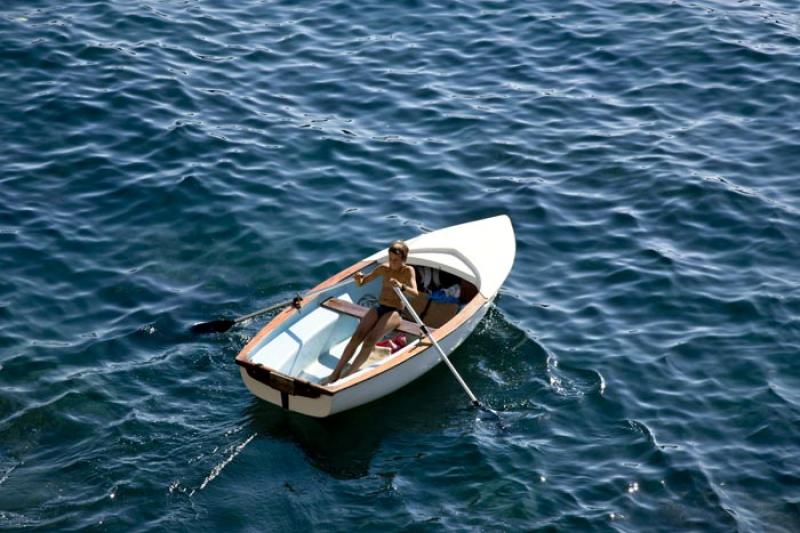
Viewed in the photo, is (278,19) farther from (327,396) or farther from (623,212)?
(327,396)

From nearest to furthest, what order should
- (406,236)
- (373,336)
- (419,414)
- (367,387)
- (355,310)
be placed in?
(367,387)
(419,414)
(373,336)
(355,310)
(406,236)

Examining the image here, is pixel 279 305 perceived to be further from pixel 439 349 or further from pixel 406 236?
pixel 406 236

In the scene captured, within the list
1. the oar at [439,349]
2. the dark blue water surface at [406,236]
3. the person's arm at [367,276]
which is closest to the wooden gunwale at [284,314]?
the person's arm at [367,276]

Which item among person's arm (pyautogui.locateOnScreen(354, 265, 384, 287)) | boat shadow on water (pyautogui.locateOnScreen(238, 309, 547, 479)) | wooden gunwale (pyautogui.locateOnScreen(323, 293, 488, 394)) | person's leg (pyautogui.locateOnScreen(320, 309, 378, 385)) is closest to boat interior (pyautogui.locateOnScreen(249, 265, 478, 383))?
wooden gunwale (pyautogui.locateOnScreen(323, 293, 488, 394))

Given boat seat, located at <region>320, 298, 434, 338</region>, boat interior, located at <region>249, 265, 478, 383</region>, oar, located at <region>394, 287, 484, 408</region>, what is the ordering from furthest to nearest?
1. boat seat, located at <region>320, 298, 434, 338</region>
2. boat interior, located at <region>249, 265, 478, 383</region>
3. oar, located at <region>394, 287, 484, 408</region>

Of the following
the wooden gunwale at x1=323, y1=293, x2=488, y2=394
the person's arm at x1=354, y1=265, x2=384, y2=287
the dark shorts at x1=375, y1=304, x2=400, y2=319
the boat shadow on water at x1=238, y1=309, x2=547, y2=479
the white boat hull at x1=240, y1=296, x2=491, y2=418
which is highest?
the person's arm at x1=354, y1=265, x2=384, y2=287

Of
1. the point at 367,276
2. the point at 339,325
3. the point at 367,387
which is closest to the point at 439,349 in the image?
the point at 367,387

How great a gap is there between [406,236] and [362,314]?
3.72 meters

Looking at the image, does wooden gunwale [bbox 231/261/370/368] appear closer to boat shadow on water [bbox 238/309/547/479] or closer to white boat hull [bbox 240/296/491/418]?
white boat hull [bbox 240/296/491/418]

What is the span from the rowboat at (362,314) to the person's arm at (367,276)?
46 cm

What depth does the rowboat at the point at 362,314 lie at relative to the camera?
57.0 feet

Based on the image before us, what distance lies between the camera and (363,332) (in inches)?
719

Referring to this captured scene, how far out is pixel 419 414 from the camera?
1809 cm

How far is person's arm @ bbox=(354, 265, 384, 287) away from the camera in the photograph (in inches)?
726
